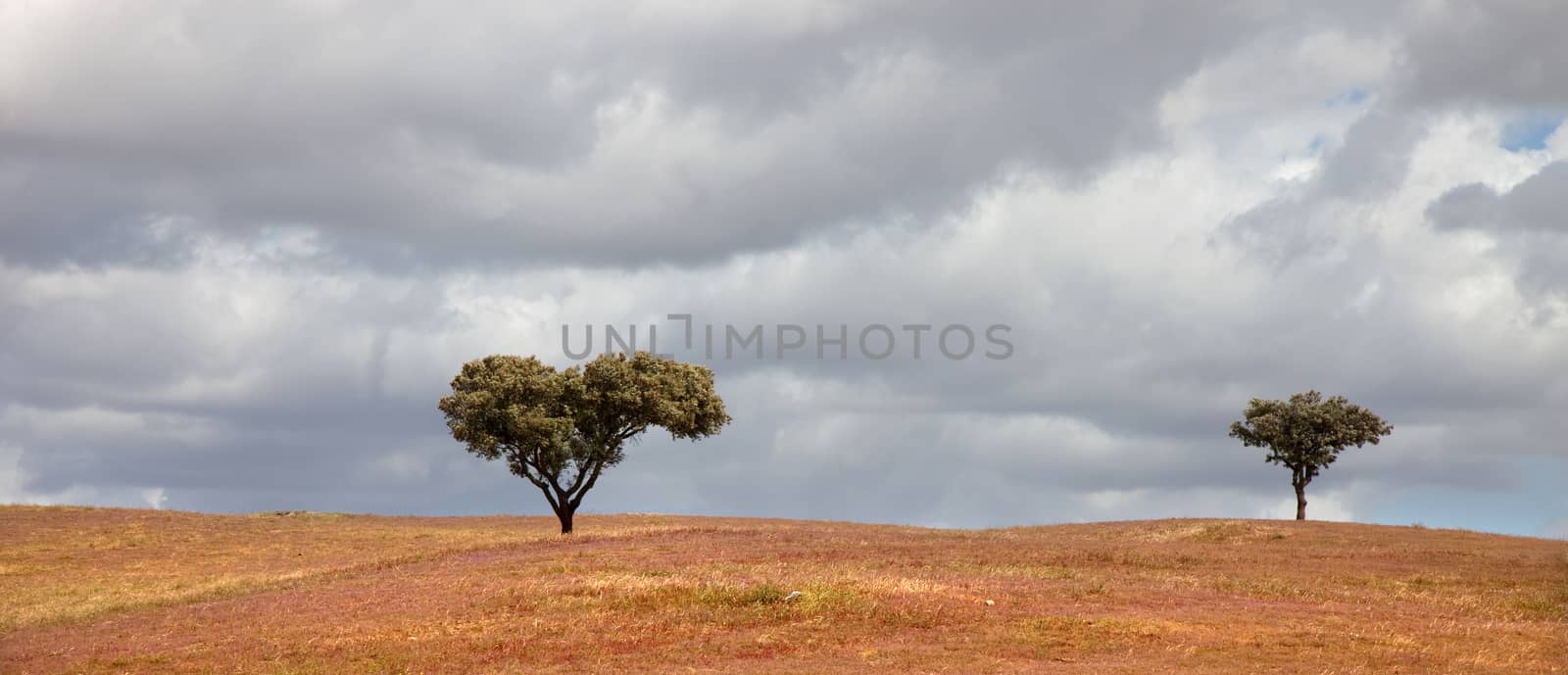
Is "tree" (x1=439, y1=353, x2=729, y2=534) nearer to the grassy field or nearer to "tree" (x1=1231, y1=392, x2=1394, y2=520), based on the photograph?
the grassy field

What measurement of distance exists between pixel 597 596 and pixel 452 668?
25.7 ft

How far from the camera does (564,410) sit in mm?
67938

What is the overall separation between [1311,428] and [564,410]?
5475 centimetres

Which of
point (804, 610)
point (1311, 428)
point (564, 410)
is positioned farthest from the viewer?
point (1311, 428)

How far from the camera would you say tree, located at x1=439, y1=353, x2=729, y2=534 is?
6681 cm

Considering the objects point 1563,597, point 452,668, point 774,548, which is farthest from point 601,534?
point 1563,597

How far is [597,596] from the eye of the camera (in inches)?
1276

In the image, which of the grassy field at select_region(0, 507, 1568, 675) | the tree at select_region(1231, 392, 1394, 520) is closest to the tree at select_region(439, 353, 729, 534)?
the grassy field at select_region(0, 507, 1568, 675)

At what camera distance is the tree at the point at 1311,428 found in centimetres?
8769

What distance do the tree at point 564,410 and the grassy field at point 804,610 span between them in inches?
483

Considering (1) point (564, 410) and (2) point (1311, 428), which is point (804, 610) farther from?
(2) point (1311, 428)

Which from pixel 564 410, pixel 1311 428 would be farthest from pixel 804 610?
pixel 1311 428

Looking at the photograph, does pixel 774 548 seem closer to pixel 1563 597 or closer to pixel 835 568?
pixel 835 568

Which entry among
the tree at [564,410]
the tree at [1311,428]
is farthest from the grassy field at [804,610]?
the tree at [1311,428]
